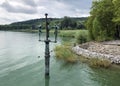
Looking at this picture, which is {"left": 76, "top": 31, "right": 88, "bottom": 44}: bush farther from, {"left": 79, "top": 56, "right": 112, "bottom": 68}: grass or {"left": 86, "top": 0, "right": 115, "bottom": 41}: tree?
{"left": 79, "top": 56, "right": 112, "bottom": 68}: grass

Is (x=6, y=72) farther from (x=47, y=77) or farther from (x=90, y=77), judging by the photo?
(x=90, y=77)

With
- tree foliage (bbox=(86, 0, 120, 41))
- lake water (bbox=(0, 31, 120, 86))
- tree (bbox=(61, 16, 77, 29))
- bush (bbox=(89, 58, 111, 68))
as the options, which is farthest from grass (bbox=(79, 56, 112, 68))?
tree (bbox=(61, 16, 77, 29))

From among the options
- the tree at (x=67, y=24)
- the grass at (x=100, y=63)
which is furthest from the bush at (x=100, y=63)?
the tree at (x=67, y=24)

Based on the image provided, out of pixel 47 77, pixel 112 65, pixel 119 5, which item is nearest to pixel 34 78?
pixel 47 77

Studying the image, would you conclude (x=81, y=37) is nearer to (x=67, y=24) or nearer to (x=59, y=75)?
(x=59, y=75)

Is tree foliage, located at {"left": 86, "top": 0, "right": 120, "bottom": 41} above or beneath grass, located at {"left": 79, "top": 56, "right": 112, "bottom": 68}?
above

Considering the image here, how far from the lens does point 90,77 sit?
893 inches

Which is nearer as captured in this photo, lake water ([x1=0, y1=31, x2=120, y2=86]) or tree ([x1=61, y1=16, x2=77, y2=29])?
lake water ([x1=0, y1=31, x2=120, y2=86])

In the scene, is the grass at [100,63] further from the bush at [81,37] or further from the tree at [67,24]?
the tree at [67,24]

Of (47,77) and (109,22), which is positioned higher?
(109,22)

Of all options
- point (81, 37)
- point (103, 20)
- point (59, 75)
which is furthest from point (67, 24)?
point (59, 75)

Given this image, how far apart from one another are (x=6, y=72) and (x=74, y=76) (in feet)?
23.4

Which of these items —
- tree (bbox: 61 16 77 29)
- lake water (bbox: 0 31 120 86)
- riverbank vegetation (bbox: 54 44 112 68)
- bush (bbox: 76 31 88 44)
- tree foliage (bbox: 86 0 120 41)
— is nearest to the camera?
lake water (bbox: 0 31 120 86)

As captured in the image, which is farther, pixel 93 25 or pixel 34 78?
pixel 93 25
